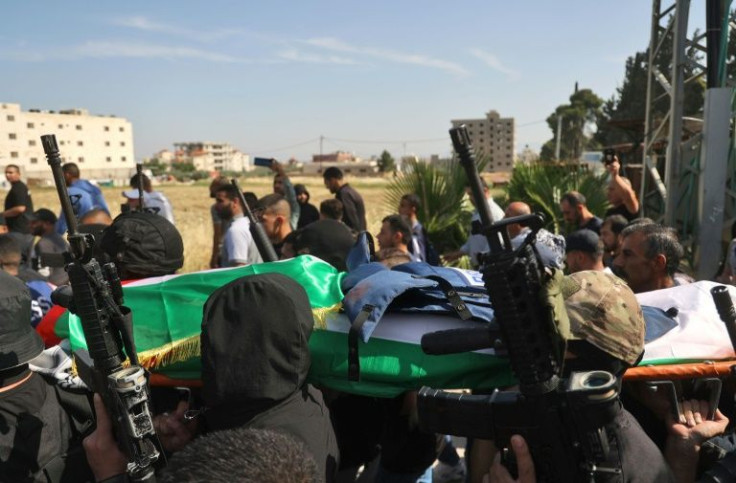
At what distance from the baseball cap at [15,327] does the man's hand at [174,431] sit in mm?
517

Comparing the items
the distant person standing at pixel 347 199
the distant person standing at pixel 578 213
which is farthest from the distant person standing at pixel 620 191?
the distant person standing at pixel 347 199

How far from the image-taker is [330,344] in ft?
7.19

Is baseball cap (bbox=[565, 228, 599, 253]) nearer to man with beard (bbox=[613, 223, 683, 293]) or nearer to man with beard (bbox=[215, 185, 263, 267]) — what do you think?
man with beard (bbox=[613, 223, 683, 293])

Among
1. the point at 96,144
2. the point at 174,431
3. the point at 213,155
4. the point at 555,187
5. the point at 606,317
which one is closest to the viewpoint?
the point at 606,317

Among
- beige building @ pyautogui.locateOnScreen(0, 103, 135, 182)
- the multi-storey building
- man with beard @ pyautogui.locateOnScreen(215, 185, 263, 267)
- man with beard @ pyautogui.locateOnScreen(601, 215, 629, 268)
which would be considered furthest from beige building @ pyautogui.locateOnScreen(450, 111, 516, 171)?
the multi-storey building

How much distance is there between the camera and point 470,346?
1.69m

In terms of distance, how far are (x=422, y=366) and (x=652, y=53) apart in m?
6.04

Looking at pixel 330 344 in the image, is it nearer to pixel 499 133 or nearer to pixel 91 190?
pixel 91 190

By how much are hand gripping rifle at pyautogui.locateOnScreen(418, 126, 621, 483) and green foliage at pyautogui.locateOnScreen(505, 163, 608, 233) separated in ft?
16.9

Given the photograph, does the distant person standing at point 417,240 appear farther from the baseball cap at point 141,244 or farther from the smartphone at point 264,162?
the baseball cap at point 141,244

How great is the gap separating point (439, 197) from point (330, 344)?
214 inches

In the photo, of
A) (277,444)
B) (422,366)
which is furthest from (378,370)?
(277,444)

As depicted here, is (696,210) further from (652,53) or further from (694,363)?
(694,363)

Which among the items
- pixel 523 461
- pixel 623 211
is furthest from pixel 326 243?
pixel 623 211
